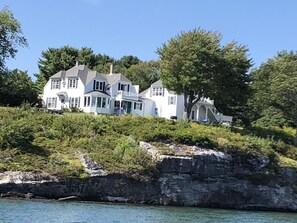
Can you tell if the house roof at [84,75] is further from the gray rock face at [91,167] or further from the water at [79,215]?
the water at [79,215]

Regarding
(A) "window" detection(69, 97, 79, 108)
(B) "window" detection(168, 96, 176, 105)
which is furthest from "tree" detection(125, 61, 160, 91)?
(A) "window" detection(69, 97, 79, 108)

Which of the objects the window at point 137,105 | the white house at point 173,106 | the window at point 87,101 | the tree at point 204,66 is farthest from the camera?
the white house at point 173,106

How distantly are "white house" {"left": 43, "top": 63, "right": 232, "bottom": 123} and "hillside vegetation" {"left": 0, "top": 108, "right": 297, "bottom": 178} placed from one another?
19477 mm

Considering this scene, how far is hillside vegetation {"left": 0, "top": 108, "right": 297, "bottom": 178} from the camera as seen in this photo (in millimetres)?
43938

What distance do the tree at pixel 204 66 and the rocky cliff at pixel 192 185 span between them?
49.2ft

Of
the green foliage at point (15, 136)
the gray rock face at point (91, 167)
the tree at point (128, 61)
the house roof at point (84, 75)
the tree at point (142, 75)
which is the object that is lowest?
the gray rock face at point (91, 167)

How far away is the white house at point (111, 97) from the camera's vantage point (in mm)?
77125

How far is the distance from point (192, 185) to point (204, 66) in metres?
20.9

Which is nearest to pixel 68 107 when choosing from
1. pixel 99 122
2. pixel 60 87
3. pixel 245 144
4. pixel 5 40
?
pixel 60 87

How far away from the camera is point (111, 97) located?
7806 centimetres

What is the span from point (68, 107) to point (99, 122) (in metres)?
24.8

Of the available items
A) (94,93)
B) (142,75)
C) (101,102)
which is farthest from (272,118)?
(142,75)

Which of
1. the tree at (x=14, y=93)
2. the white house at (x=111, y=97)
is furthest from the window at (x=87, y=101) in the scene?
the tree at (x=14, y=93)

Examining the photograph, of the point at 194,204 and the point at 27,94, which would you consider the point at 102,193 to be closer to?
the point at 194,204
